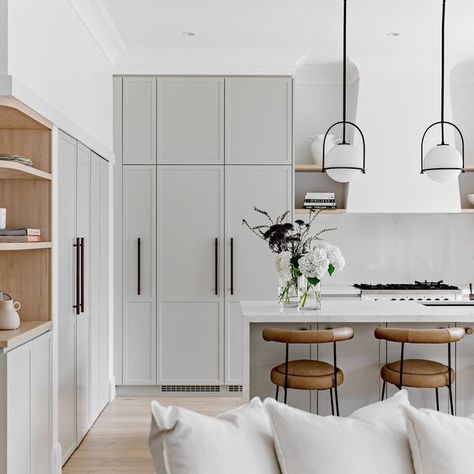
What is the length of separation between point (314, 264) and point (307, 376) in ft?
2.09

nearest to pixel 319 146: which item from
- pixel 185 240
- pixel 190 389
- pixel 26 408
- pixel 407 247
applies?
pixel 407 247

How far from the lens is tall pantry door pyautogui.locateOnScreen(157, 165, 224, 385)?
4.91 m

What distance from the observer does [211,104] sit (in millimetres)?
4941

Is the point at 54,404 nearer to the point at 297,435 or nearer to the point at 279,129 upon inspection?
the point at 297,435

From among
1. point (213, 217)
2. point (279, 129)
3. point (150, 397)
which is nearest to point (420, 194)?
point (279, 129)

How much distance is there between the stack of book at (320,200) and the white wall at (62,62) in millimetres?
1779

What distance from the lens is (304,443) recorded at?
163 centimetres

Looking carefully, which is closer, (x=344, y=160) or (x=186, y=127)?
(x=344, y=160)

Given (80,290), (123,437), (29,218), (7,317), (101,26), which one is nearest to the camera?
(7,317)

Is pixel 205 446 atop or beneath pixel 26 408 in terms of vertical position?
atop

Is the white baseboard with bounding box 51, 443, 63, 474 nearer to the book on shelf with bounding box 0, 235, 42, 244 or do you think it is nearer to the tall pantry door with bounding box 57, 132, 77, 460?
the tall pantry door with bounding box 57, 132, 77, 460

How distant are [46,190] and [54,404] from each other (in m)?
1.16

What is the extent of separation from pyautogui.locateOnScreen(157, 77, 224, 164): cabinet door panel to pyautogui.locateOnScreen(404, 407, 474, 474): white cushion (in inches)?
138

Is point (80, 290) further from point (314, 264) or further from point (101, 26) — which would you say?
point (101, 26)
